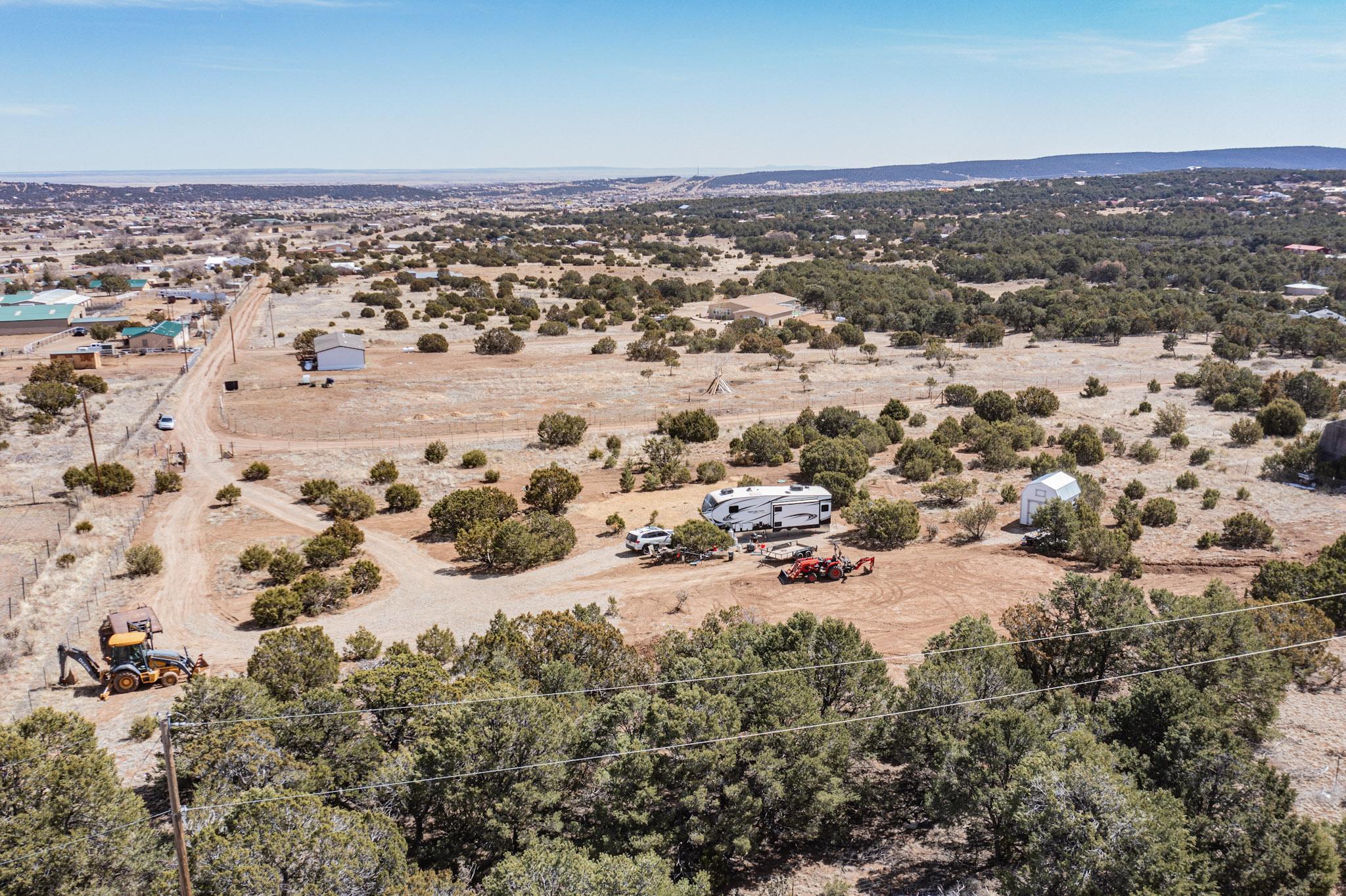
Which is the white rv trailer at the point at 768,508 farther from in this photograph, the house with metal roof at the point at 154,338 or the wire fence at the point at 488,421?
the house with metal roof at the point at 154,338

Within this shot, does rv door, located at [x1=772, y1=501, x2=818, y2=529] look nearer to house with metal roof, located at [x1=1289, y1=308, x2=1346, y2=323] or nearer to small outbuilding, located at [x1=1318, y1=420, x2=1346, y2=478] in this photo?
small outbuilding, located at [x1=1318, y1=420, x2=1346, y2=478]

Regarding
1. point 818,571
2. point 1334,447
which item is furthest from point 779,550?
point 1334,447

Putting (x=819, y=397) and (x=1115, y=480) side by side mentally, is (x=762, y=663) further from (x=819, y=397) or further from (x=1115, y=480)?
(x=819, y=397)

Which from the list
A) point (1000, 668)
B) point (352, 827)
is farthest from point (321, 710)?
point (1000, 668)

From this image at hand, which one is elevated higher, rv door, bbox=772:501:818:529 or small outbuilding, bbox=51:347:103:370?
small outbuilding, bbox=51:347:103:370

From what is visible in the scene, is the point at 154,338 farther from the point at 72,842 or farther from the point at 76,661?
the point at 72,842

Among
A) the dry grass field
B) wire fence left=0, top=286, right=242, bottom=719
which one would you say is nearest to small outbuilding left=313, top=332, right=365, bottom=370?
the dry grass field
